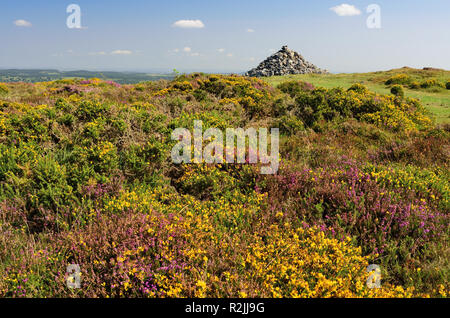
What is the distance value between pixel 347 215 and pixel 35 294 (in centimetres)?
481

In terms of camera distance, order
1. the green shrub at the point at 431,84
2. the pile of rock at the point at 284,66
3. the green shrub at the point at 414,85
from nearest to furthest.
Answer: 1. the green shrub at the point at 431,84
2. the green shrub at the point at 414,85
3. the pile of rock at the point at 284,66

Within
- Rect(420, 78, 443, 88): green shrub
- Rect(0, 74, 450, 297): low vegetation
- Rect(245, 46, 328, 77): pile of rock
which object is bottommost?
Rect(0, 74, 450, 297): low vegetation

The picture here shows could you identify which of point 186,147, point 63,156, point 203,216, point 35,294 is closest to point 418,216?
point 203,216

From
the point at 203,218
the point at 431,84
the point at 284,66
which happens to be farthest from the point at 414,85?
the point at 203,218

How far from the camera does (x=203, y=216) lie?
15.4 ft

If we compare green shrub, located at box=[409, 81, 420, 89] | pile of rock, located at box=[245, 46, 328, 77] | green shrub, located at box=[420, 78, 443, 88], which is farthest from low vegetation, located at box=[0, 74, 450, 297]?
pile of rock, located at box=[245, 46, 328, 77]

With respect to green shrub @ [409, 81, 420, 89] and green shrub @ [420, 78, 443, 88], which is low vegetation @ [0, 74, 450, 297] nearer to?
green shrub @ [420, 78, 443, 88]

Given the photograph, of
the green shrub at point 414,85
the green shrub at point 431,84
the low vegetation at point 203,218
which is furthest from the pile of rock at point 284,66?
the low vegetation at point 203,218

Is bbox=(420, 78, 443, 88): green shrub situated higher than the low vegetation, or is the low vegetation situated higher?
bbox=(420, 78, 443, 88): green shrub

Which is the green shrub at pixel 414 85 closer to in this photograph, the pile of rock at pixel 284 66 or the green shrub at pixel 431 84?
the green shrub at pixel 431 84

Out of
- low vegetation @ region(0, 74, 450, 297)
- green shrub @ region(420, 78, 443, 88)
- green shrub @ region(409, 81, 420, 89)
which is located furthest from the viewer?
green shrub @ region(409, 81, 420, 89)

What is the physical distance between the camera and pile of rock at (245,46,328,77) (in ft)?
139

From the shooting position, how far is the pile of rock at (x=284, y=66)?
139ft

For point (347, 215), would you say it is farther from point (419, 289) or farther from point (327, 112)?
point (327, 112)
